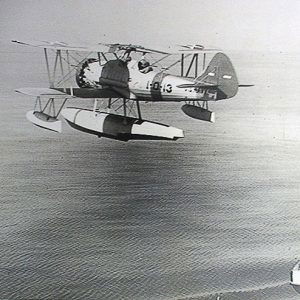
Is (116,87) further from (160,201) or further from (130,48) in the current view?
(160,201)

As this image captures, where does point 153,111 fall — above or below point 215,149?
above

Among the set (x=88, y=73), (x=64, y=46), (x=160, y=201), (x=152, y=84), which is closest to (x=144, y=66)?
(x=152, y=84)

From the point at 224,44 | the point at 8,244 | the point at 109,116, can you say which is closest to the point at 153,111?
the point at 109,116

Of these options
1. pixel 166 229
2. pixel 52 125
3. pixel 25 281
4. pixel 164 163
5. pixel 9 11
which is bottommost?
pixel 25 281

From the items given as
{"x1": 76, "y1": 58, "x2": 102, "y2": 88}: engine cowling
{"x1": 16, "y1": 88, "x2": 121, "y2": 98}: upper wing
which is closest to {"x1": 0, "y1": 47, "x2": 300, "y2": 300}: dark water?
{"x1": 16, "y1": 88, "x2": 121, "y2": 98}: upper wing

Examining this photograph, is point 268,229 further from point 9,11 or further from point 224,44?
point 9,11

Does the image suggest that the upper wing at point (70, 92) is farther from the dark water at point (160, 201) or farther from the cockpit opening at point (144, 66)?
the cockpit opening at point (144, 66)
